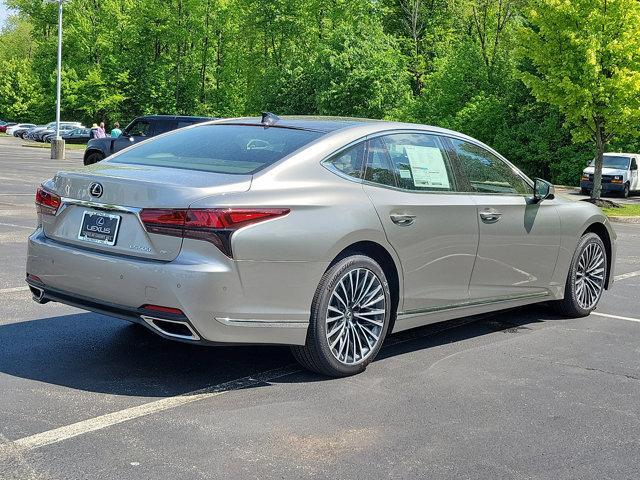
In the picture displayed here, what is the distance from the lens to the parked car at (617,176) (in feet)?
105

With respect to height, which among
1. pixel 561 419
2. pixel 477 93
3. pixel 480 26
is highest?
pixel 480 26

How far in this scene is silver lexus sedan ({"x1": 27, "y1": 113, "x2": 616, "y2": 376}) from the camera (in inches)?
180

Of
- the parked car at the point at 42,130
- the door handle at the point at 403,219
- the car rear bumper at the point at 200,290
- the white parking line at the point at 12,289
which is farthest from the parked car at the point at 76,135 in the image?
the car rear bumper at the point at 200,290

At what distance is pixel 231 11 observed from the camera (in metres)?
64.8

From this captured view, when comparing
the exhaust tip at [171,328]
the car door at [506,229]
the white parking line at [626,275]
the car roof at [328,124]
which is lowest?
the white parking line at [626,275]

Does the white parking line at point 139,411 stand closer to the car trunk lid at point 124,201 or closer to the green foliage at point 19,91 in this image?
the car trunk lid at point 124,201

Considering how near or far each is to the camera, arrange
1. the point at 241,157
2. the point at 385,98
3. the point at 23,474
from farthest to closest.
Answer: the point at 385,98 → the point at 241,157 → the point at 23,474

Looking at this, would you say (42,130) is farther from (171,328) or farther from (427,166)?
(171,328)

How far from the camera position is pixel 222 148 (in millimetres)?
5426

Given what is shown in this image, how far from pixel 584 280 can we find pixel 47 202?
184 inches

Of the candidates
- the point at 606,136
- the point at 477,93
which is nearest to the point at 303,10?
the point at 477,93

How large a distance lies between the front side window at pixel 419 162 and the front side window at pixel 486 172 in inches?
8.6

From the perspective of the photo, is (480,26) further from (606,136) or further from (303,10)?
(606,136)

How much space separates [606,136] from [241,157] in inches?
929
